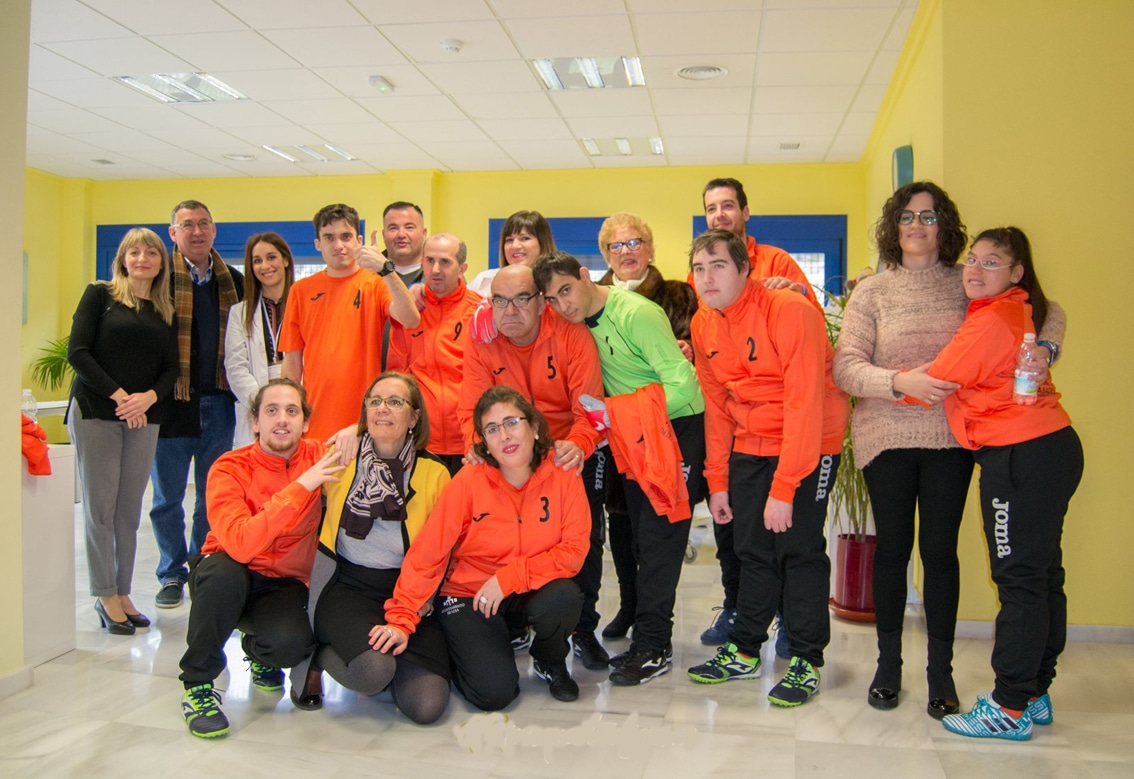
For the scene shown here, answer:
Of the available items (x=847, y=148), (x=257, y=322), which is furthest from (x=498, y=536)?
(x=847, y=148)

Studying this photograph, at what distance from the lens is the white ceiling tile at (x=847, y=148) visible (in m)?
7.30

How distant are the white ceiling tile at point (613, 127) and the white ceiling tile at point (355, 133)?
59.3 inches

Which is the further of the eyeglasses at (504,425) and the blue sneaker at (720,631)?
the blue sneaker at (720,631)

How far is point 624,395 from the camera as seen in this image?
9.57 ft

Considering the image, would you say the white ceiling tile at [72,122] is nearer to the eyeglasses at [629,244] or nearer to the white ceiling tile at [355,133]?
the white ceiling tile at [355,133]

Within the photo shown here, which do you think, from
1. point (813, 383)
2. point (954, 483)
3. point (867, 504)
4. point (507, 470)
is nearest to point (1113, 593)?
point (867, 504)

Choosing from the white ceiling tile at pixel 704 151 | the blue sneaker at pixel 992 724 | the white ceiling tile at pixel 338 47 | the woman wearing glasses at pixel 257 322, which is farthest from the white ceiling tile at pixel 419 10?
the blue sneaker at pixel 992 724

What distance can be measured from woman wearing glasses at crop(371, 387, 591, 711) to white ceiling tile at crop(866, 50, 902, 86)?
12.4 ft

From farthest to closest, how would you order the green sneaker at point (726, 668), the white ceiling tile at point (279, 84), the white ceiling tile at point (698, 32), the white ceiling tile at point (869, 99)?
the white ceiling tile at point (869, 99), the white ceiling tile at point (279, 84), the white ceiling tile at point (698, 32), the green sneaker at point (726, 668)

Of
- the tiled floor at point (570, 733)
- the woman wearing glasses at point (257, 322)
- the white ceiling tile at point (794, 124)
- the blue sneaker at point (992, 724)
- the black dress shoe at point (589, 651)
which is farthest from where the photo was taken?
the white ceiling tile at point (794, 124)

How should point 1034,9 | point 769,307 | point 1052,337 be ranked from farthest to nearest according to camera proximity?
1. point 1034,9
2. point 769,307
3. point 1052,337

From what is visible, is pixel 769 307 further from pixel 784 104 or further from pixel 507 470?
pixel 784 104

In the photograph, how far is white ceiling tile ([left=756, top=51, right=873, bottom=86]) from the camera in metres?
5.36

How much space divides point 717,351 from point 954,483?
2.66 ft
